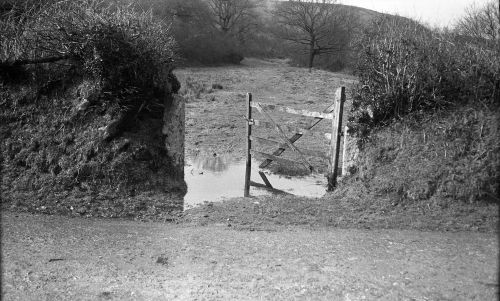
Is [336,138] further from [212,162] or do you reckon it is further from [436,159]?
[212,162]

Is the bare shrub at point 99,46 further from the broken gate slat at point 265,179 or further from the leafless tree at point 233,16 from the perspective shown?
the leafless tree at point 233,16

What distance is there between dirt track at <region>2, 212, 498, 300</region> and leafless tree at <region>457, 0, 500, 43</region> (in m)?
5.12

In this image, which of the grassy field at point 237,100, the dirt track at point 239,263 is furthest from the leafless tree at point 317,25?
the dirt track at point 239,263

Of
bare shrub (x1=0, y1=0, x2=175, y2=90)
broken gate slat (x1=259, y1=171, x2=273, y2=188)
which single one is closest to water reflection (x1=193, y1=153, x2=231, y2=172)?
broken gate slat (x1=259, y1=171, x2=273, y2=188)

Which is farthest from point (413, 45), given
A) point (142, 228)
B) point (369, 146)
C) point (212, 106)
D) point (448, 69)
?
point (212, 106)

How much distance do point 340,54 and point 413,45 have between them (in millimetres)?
36072

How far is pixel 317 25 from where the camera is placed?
46.6 m

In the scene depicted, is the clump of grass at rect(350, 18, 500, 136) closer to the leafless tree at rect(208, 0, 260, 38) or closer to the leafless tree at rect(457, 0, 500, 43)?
the leafless tree at rect(457, 0, 500, 43)

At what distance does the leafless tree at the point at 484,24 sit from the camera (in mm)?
→ 9734

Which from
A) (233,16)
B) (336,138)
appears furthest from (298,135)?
(233,16)

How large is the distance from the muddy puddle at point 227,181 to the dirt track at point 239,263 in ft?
9.97

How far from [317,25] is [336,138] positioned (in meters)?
39.1

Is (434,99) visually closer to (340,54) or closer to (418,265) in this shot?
(418,265)

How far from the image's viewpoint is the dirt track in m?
4.66
